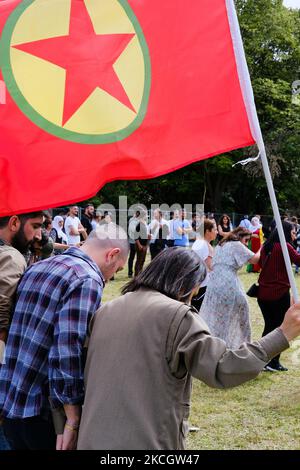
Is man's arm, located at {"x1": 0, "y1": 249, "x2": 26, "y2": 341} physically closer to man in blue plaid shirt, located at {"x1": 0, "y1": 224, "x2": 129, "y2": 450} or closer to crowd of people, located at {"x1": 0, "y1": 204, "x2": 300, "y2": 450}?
crowd of people, located at {"x1": 0, "y1": 204, "x2": 300, "y2": 450}

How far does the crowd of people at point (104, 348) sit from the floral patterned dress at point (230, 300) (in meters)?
4.23

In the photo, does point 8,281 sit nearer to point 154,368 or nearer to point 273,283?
point 154,368

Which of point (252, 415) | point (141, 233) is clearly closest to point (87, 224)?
point (141, 233)

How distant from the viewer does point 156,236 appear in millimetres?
16703

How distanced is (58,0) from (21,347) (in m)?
1.78

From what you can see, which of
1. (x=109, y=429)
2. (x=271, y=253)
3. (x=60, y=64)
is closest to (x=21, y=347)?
(x=109, y=429)

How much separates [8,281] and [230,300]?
181 inches

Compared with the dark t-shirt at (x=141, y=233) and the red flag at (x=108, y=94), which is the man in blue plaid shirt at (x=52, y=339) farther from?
the dark t-shirt at (x=141, y=233)

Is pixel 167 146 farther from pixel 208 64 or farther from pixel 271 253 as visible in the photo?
pixel 271 253

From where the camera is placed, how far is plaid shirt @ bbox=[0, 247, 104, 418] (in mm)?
2529

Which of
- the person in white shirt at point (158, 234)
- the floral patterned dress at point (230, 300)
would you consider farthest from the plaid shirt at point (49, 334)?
the person in white shirt at point (158, 234)

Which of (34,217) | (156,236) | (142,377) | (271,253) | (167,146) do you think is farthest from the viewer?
(156,236)

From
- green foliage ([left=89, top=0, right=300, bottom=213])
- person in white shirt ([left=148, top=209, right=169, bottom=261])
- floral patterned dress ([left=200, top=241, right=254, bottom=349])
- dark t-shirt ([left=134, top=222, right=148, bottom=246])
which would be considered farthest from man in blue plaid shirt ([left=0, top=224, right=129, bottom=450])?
green foliage ([left=89, top=0, right=300, bottom=213])

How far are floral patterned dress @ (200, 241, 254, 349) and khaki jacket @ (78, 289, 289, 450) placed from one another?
15.6 ft
